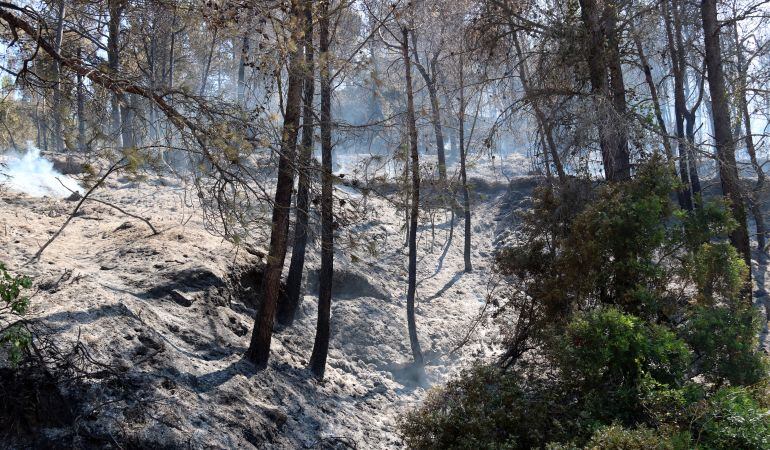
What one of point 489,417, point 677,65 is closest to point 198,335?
point 489,417

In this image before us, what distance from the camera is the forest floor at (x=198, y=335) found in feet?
25.5

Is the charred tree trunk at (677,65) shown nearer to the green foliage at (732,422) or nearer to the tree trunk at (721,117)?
the tree trunk at (721,117)

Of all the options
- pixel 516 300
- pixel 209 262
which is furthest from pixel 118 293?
pixel 516 300

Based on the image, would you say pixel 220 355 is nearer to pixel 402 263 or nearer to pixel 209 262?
pixel 209 262

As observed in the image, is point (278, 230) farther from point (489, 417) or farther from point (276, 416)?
point (489, 417)

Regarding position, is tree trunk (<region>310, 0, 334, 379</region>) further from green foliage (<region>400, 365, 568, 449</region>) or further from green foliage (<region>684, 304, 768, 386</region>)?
green foliage (<region>684, 304, 768, 386</region>)

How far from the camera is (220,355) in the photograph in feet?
32.9

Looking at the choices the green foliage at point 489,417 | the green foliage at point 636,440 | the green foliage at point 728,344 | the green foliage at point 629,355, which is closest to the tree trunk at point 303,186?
the green foliage at point 489,417

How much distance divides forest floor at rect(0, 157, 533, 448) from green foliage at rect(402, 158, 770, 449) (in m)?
2.45

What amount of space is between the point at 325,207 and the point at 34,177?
12.3m

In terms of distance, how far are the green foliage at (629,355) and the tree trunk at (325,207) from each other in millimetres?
2891

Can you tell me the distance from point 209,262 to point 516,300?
546 cm

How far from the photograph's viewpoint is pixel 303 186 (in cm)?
903

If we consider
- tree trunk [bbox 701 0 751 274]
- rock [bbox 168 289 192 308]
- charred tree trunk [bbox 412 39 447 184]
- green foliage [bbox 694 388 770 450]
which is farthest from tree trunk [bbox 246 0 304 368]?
tree trunk [bbox 701 0 751 274]
